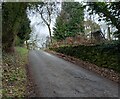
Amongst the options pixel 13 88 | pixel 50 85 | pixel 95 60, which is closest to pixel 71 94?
pixel 50 85

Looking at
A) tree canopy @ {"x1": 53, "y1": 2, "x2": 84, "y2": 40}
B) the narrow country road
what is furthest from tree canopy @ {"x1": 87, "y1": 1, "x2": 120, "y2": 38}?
tree canopy @ {"x1": 53, "y1": 2, "x2": 84, "y2": 40}

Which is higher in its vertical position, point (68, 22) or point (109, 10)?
point (68, 22)

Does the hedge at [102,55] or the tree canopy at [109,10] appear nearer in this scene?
the hedge at [102,55]

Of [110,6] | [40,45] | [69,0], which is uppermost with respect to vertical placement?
[69,0]

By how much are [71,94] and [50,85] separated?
4.41 ft

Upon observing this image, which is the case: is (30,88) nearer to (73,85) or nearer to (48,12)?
(73,85)

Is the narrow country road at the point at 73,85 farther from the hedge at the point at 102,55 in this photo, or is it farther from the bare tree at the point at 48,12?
the bare tree at the point at 48,12

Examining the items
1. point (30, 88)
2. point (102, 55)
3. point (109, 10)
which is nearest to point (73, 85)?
point (30, 88)

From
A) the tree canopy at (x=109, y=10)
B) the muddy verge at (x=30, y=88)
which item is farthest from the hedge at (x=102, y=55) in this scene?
the muddy verge at (x=30, y=88)

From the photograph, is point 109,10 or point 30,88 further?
point 109,10

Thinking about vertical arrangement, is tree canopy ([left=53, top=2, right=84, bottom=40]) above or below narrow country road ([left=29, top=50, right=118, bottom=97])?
above

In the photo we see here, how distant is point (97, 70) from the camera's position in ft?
43.6

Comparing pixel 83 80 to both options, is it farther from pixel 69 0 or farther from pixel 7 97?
pixel 69 0

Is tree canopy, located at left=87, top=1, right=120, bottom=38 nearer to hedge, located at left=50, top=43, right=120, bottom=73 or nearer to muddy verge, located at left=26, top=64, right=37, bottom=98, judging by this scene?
hedge, located at left=50, top=43, right=120, bottom=73
